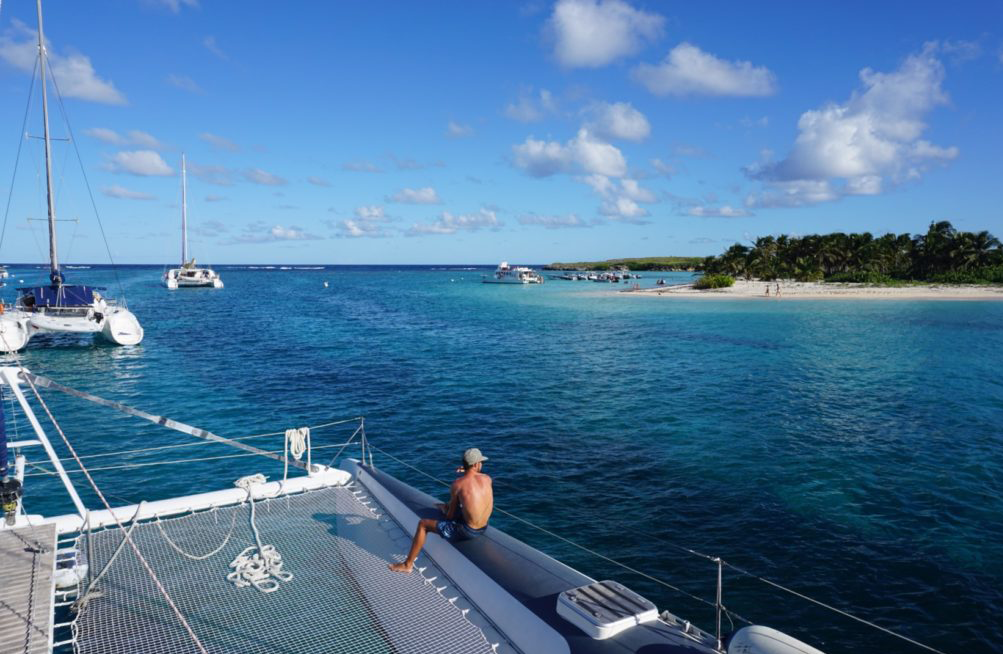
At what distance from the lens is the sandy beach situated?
269ft

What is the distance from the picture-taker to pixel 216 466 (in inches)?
712

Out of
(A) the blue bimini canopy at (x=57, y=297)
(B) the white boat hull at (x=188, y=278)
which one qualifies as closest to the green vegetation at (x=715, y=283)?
(A) the blue bimini canopy at (x=57, y=297)

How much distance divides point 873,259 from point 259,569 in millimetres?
120905

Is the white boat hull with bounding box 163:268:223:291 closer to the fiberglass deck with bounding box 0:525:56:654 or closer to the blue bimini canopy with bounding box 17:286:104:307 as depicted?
the blue bimini canopy with bounding box 17:286:104:307

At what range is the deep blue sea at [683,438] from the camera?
11.6m

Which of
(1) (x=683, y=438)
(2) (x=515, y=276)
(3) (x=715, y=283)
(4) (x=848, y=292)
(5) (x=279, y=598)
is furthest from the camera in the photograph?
(2) (x=515, y=276)

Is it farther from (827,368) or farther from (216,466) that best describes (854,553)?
(827,368)

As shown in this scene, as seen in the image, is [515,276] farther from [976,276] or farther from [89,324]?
[89,324]

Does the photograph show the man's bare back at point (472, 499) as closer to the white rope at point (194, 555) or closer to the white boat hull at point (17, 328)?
the white rope at point (194, 555)

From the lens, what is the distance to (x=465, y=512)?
792 centimetres

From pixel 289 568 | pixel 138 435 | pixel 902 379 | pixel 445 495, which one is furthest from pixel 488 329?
pixel 289 568

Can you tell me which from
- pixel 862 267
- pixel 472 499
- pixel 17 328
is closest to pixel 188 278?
pixel 17 328

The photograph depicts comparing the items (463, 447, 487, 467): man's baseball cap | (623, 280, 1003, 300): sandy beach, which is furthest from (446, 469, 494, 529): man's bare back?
(623, 280, 1003, 300): sandy beach

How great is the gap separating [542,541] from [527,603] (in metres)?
7.08
